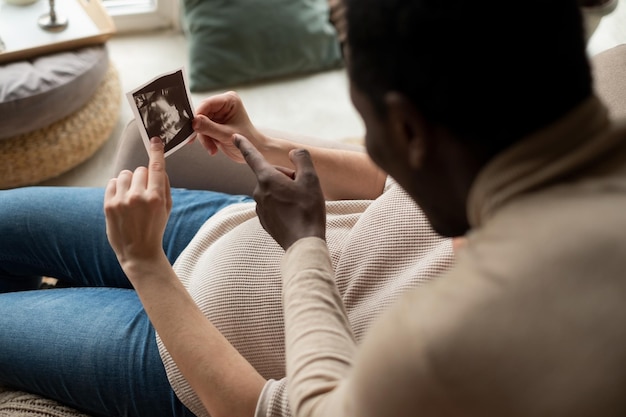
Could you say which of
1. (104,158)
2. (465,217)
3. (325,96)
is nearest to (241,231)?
(465,217)

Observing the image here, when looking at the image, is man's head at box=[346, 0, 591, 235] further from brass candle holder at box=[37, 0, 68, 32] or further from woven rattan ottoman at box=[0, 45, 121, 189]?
brass candle holder at box=[37, 0, 68, 32]

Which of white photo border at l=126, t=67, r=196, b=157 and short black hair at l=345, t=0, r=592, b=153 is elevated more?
short black hair at l=345, t=0, r=592, b=153

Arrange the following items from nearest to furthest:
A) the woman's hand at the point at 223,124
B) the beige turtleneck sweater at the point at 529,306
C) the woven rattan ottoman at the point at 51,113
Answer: the beige turtleneck sweater at the point at 529,306 < the woman's hand at the point at 223,124 < the woven rattan ottoman at the point at 51,113

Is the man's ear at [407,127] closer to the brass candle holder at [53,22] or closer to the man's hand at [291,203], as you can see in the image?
the man's hand at [291,203]

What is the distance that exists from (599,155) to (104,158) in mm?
1688

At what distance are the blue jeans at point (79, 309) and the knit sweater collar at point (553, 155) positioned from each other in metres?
0.64

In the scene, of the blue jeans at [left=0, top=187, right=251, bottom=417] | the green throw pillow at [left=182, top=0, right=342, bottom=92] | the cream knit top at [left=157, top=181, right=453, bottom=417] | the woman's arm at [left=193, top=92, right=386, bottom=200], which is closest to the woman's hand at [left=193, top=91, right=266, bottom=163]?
the woman's arm at [left=193, top=92, right=386, bottom=200]

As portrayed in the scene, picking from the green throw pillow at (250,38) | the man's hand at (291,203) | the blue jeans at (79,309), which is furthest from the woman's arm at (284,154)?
the green throw pillow at (250,38)

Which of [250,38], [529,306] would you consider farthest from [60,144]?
[529,306]

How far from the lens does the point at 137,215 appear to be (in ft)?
3.01

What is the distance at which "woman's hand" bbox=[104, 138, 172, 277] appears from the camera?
915 millimetres

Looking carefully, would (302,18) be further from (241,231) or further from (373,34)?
(373,34)

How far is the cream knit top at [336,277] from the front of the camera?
92 centimetres

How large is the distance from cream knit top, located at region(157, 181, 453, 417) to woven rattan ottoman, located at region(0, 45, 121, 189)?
918mm
